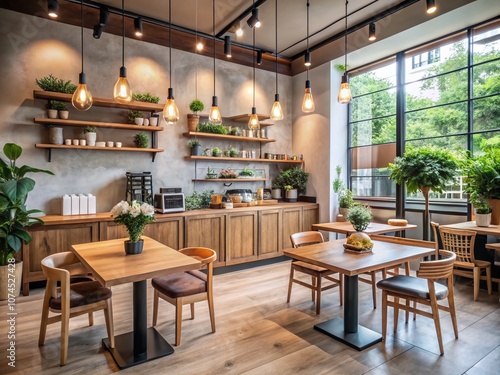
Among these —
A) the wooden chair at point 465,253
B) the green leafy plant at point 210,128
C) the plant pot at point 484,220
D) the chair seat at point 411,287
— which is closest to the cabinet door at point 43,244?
the green leafy plant at point 210,128

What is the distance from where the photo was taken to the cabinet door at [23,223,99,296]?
379cm

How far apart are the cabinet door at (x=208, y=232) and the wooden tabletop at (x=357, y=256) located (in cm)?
196

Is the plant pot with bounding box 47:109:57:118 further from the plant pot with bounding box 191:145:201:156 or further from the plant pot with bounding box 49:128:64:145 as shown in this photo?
the plant pot with bounding box 191:145:201:156

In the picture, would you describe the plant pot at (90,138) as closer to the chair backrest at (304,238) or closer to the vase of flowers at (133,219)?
the vase of flowers at (133,219)

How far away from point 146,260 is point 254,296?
1755 mm

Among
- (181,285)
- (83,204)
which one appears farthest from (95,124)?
(181,285)

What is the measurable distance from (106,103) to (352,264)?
383cm

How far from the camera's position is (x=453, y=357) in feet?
8.23

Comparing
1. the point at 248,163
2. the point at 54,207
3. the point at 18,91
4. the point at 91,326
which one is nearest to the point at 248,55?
the point at 248,163

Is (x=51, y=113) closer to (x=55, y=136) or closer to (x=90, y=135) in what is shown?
(x=55, y=136)

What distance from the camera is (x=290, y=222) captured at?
5.56 meters

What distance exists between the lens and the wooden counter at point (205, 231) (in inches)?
151

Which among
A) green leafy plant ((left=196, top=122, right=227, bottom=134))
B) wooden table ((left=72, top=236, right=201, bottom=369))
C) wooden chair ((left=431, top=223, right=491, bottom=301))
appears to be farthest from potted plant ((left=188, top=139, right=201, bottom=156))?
wooden chair ((left=431, top=223, right=491, bottom=301))

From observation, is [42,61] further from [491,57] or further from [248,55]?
[491,57]
